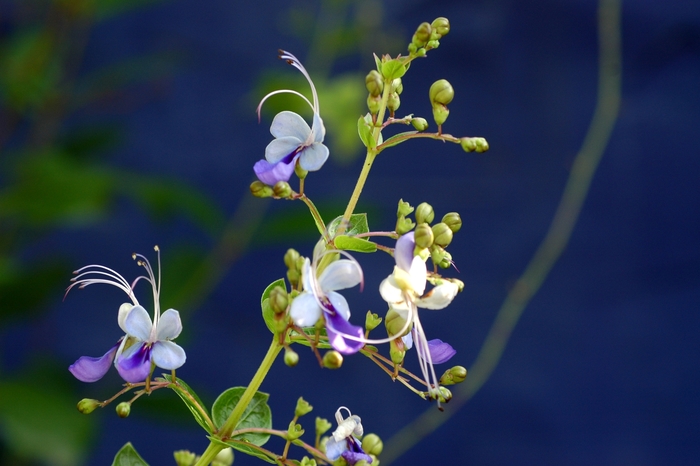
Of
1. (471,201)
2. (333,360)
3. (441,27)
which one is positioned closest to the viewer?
(333,360)

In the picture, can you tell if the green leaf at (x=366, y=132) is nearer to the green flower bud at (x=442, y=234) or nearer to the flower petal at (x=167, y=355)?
the green flower bud at (x=442, y=234)

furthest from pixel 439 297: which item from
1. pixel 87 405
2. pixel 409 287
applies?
pixel 87 405

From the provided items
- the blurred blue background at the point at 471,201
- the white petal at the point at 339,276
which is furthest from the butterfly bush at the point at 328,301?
the blurred blue background at the point at 471,201

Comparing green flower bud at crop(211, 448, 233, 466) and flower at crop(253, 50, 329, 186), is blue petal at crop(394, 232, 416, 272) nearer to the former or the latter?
flower at crop(253, 50, 329, 186)

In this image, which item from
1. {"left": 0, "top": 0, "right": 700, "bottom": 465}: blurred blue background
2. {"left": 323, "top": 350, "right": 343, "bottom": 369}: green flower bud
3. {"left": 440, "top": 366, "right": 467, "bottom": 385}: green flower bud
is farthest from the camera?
{"left": 0, "top": 0, "right": 700, "bottom": 465}: blurred blue background

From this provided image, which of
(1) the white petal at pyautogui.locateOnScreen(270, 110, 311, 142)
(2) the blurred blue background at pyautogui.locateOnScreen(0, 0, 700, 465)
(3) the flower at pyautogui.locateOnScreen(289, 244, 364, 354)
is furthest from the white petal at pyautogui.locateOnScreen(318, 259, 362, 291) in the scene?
(2) the blurred blue background at pyautogui.locateOnScreen(0, 0, 700, 465)

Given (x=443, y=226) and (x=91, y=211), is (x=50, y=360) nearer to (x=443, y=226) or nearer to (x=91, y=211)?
(x=91, y=211)

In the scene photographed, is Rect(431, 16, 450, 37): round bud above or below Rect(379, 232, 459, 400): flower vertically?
above

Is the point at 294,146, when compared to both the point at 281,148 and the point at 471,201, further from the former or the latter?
the point at 471,201
